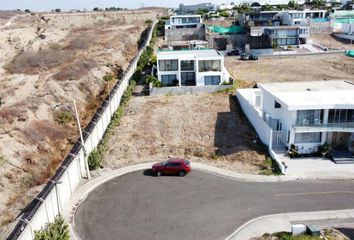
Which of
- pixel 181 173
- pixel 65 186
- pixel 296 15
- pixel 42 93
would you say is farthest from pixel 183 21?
pixel 65 186

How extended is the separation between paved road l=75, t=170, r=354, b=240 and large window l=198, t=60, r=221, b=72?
2559 centimetres

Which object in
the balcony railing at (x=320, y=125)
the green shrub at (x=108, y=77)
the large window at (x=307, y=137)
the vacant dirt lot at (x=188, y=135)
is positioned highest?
the balcony railing at (x=320, y=125)

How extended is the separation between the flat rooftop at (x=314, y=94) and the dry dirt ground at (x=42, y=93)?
23.9 meters

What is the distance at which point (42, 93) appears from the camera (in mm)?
52938

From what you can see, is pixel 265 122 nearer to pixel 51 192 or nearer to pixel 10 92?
pixel 51 192

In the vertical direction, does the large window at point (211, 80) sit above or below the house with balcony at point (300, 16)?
below

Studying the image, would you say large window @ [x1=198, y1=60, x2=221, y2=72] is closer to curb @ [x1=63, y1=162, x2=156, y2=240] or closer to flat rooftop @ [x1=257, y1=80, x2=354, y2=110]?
flat rooftop @ [x1=257, y1=80, x2=354, y2=110]

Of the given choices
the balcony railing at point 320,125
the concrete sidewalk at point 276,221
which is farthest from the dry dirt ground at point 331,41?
the concrete sidewalk at point 276,221

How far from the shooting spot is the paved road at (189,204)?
950 inches

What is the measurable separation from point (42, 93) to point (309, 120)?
126 ft

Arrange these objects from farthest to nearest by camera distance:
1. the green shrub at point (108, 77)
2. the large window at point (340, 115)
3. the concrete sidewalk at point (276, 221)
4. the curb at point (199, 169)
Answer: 1. the green shrub at point (108, 77)
2. the large window at point (340, 115)
3. the curb at point (199, 169)
4. the concrete sidewalk at point (276, 221)

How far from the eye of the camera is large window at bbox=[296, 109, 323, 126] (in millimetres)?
33469

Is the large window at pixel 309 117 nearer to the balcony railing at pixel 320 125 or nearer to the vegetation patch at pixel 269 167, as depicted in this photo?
the balcony railing at pixel 320 125

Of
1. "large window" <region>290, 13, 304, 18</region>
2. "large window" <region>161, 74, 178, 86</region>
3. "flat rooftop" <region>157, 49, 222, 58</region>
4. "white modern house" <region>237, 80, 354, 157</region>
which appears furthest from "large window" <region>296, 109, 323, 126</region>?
"large window" <region>290, 13, 304, 18</region>
